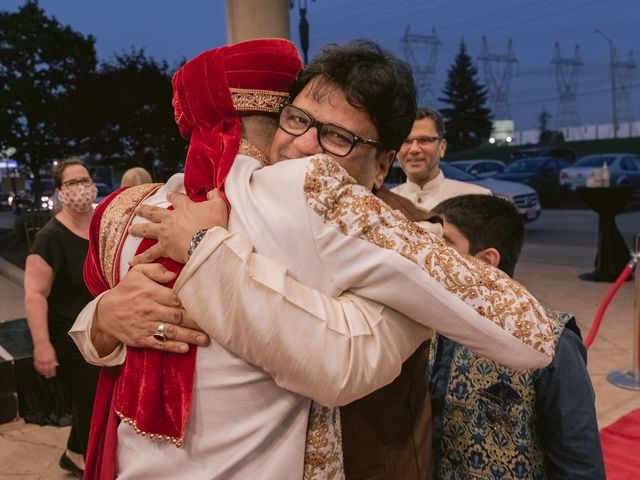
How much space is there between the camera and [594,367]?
18.2ft

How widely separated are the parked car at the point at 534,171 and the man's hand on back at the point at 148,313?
73.7 feet

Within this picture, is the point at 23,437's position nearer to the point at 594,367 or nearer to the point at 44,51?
the point at 594,367

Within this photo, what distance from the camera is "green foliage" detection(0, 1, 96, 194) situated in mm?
24672

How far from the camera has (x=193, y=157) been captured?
1430 mm

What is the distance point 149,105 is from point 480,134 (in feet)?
139

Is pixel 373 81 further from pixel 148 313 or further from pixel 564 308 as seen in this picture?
pixel 564 308

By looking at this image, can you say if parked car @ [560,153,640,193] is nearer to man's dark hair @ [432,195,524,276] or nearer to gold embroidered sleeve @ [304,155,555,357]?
man's dark hair @ [432,195,524,276]

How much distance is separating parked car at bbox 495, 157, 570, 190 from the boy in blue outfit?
2173cm

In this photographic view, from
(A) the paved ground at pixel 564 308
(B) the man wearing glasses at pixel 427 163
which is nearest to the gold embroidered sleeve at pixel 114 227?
(A) the paved ground at pixel 564 308

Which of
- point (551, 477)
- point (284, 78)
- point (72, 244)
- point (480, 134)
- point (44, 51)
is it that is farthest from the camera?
point (480, 134)

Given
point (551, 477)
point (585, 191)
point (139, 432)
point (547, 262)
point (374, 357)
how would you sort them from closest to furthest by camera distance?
point (374, 357), point (139, 432), point (551, 477), point (585, 191), point (547, 262)

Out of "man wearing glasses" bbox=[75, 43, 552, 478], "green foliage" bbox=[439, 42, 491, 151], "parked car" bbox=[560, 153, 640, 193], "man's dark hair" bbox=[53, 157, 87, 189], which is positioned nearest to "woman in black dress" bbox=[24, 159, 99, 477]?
"man's dark hair" bbox=[53, 157, 87, 189]

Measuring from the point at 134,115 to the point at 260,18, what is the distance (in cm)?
1604

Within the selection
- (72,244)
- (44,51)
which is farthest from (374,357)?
(44,51)
